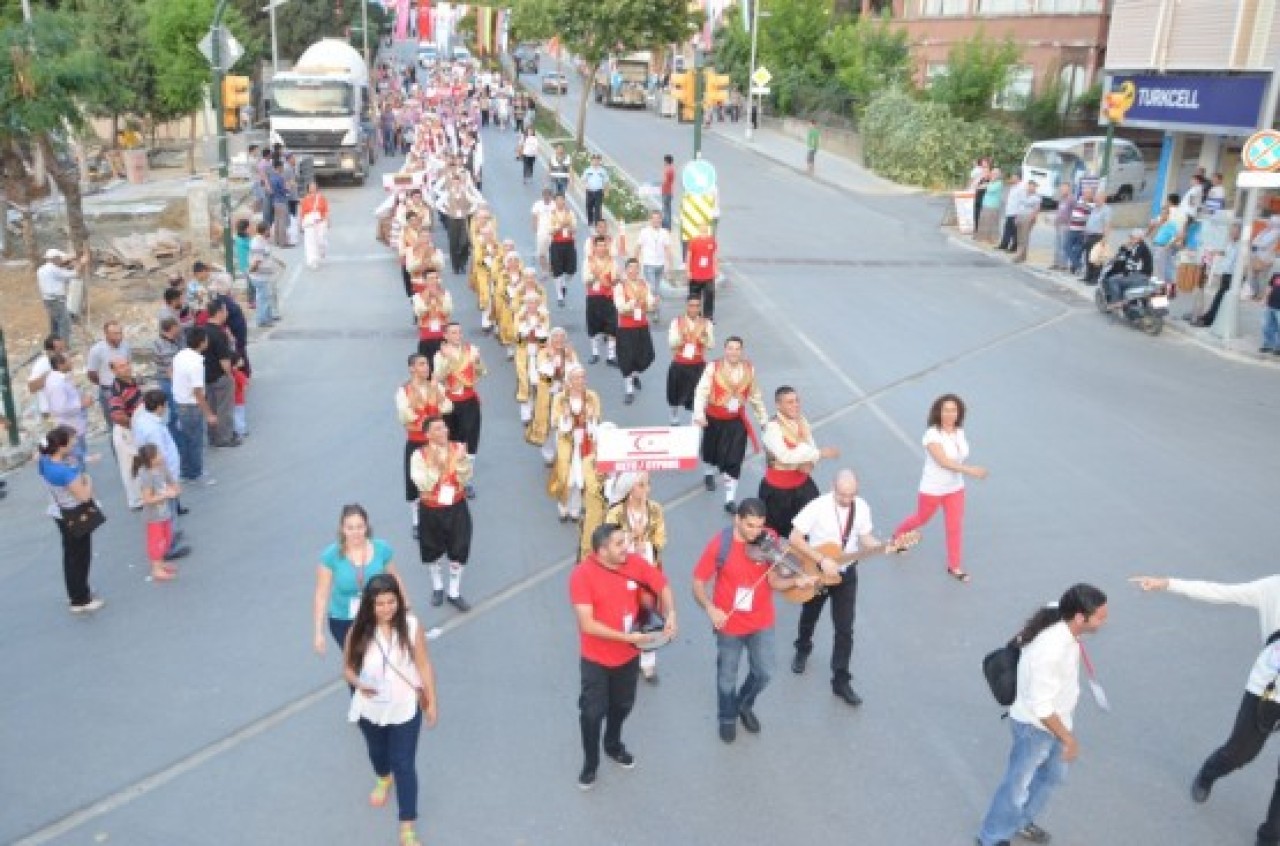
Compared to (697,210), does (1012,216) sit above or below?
below

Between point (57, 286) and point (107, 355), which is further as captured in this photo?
point (57, 286)

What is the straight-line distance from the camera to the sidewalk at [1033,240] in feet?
53.5

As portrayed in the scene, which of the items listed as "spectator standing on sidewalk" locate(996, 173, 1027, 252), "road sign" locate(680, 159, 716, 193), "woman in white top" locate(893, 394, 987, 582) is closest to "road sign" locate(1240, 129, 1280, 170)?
"road sign" locate(680, 159, 716, 193)

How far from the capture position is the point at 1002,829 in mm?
5785

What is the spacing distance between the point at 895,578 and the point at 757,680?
9.05 feet

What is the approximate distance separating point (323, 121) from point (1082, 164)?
1971 centimetres

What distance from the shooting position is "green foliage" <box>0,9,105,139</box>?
Answer: 1959 cm

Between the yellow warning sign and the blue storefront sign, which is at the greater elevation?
the blue storefront sign

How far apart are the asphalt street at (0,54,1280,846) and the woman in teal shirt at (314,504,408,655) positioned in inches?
36.7

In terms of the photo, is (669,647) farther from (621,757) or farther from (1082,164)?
(1082,164)

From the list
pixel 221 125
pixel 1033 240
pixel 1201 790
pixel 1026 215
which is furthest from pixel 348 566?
pixel 1033 240

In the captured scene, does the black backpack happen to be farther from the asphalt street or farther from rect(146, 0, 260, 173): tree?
rect(146, 0, 260, 173): tree

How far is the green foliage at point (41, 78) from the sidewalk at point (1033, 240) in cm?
1789

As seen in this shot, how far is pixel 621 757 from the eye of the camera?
6582 mm
